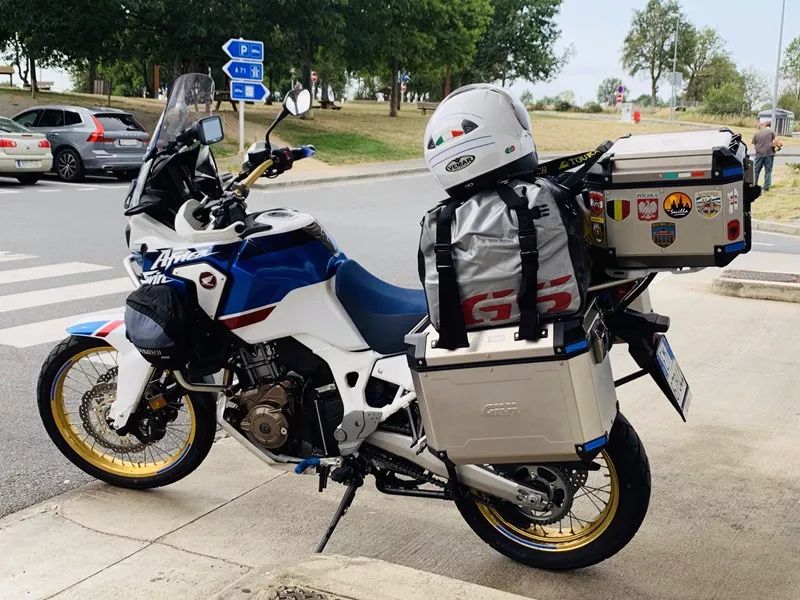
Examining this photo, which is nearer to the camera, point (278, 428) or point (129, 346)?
point (278, 428)

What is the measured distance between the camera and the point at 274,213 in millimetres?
3826

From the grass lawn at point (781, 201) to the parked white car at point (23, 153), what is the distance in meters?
13.3

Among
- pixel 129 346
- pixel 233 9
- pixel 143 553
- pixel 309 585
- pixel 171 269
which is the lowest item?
pixel 143 553

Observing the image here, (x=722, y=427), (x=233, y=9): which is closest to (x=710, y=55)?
(x=233, y=9)

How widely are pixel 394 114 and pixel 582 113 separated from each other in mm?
29010

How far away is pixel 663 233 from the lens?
3.11 metres

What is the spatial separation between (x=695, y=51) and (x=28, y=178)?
3316 inches

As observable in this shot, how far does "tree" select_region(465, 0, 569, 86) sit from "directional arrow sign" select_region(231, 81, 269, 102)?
130ft

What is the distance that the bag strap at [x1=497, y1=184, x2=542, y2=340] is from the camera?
293 cm

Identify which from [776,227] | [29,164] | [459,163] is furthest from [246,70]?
[459,163]

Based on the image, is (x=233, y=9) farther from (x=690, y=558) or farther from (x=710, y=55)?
(x=710, y=55)

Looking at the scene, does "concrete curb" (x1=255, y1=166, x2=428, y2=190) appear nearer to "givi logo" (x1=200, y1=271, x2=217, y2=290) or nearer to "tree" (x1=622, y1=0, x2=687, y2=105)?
"givi logo" (x1=200, y1=271, x2=217, y2=290)

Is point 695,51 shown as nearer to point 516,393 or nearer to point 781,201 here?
point 781,201

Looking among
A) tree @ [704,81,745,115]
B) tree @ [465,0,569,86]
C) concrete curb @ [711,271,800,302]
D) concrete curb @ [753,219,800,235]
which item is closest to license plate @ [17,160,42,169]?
concrete curb @ [753,219,800,235]
